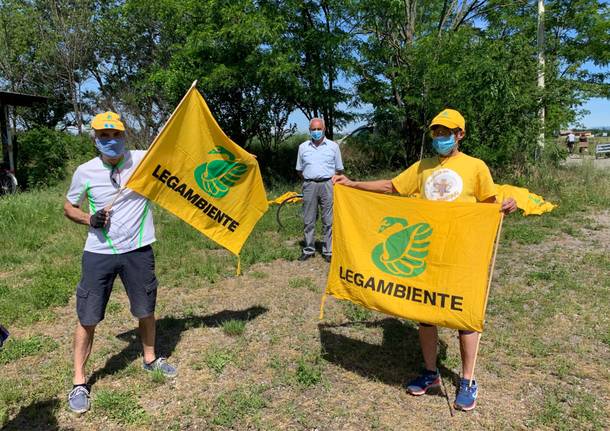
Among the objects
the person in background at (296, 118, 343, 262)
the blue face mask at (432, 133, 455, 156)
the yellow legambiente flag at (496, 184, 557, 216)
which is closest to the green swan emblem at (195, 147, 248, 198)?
the blue face mask at (432, 133, 455, 156)

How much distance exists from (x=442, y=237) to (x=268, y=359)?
1.93 m

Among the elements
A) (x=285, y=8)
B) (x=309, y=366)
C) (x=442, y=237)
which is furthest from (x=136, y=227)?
(x=285, y=8)

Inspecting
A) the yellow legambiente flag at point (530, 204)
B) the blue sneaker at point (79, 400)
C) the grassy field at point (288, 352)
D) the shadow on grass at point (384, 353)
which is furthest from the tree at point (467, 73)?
the blue sneaker at point (79, 400)

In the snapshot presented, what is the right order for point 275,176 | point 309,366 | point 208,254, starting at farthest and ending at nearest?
point 275,176, point 208,254, point 309,366

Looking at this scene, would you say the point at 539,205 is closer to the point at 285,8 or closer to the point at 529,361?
the point at 529,361

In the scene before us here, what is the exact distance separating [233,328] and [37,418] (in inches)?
71.2

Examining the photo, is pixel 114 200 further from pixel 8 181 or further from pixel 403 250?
pixel 8 181

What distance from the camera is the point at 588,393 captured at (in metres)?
3.43

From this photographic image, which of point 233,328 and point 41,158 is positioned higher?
point 41,158

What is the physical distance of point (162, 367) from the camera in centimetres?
373

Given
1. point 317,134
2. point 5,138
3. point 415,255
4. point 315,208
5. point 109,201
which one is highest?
point 317,134

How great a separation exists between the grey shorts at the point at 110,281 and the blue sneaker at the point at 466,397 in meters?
2.49

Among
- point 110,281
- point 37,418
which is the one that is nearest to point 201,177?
point 110,281

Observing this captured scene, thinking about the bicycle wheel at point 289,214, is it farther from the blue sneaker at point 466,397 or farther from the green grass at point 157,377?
the blue sneaker at point 466,397
